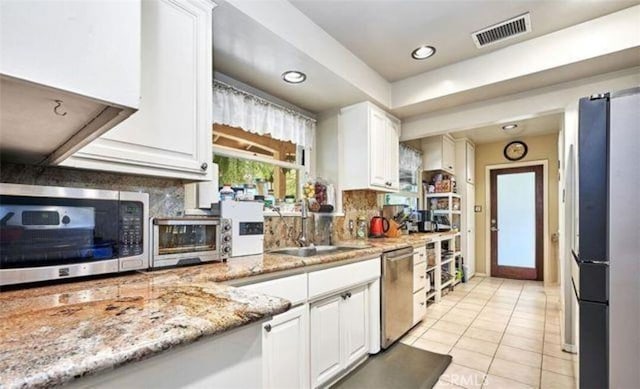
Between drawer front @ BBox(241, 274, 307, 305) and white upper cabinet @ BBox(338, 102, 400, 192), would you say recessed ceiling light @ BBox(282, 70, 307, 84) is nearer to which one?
white upper cabinet @ BBox(338, 102, 400, 192)

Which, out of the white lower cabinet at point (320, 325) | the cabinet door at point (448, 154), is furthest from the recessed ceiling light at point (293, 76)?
the cabinet door at point (448, 154)

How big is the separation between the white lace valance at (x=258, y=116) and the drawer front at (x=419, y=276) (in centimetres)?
165

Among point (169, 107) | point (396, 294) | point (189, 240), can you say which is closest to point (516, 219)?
point (396, 294)

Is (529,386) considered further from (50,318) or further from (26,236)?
(26,236)

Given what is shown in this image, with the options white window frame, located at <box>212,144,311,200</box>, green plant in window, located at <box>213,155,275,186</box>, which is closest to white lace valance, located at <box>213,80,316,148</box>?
white window frame, located at <box>212,144,311,200</box>

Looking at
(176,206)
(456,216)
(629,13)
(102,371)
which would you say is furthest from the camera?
(456,216)

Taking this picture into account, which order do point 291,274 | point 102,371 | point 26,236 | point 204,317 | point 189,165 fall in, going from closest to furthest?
point 102,371
point 204,317
point 26,236
point 189,165
point 291,274

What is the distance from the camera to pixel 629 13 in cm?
197

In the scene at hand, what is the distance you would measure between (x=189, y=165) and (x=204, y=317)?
0.99 metres

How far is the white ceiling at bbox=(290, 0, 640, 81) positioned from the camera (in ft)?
6.37

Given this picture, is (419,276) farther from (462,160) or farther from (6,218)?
(6,218)

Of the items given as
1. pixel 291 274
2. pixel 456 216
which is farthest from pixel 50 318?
pixel 456 216

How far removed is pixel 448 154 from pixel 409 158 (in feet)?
3.30

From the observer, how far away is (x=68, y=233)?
117 cm
